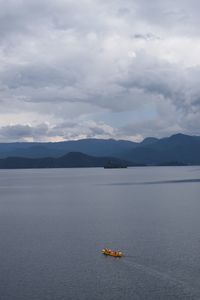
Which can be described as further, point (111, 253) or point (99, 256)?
point (99, 256)

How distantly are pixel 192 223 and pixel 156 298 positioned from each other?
2614 inches

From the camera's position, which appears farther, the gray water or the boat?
the boat

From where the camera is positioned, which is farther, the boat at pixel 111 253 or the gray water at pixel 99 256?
the boat at pixel 111 253

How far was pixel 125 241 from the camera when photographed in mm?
102500

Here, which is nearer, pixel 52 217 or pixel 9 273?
pixel 9 273

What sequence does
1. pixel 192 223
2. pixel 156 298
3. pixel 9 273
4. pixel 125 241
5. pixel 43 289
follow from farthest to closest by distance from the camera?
1. pixel 192 223
2. pixel 125 241
3. pixel 9 273
4. pixel 43 289
5. pixel 156 298

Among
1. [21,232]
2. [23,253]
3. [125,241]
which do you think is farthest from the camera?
[21,232]

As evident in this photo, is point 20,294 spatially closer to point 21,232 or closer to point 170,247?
point 170,247

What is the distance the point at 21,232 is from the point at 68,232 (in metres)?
13.2

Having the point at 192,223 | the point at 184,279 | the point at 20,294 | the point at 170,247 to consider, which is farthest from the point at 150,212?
the point at 20,294

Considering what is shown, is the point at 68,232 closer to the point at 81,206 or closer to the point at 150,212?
the point at 150,212

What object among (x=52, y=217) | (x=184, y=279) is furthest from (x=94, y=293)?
(x=52, y=217)

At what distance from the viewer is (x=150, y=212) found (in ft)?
514

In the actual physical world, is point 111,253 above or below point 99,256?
above
